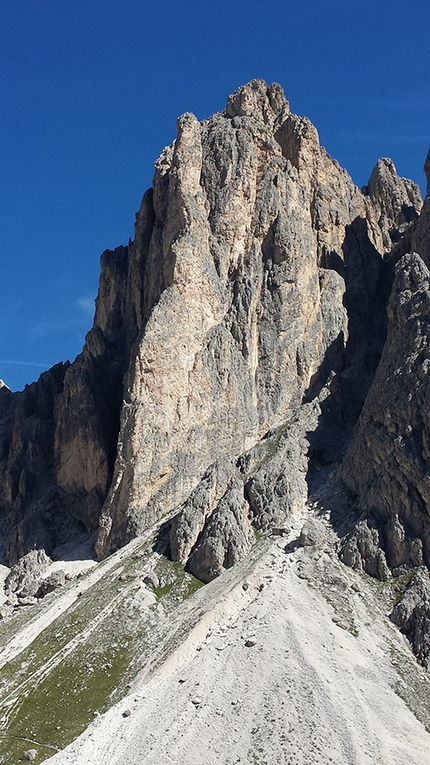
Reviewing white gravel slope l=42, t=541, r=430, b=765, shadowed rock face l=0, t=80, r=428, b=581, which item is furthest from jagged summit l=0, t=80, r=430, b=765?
shadowed rock face l=0, t=80, r=428, b=581

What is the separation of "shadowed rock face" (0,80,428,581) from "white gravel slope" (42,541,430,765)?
10631mm

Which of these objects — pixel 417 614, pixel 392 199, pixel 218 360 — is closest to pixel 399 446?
pixel 417 614

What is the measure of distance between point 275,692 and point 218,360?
151 feet

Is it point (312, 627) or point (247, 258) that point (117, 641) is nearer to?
point (312, 627)

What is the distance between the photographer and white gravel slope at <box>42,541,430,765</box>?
5472 centimetres

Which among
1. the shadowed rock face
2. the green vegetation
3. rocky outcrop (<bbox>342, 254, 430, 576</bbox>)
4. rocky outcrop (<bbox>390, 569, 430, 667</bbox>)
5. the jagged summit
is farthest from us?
the shadowed rock face

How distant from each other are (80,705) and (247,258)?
60.5 metres

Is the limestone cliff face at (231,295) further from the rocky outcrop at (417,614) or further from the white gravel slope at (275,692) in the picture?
the rocky outcrop at (417,614)

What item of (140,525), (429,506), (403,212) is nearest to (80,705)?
(140,525)

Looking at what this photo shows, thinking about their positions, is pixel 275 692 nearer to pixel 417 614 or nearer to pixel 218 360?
pixel 417 614

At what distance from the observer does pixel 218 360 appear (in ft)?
319

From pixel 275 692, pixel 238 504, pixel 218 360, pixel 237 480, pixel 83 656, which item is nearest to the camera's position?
pixel 275 692

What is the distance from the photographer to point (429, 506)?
73875mm

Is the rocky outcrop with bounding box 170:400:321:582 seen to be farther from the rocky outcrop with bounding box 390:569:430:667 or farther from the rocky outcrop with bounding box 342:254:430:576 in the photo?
the rocky outcrop with bounding box 390:569:430:667
